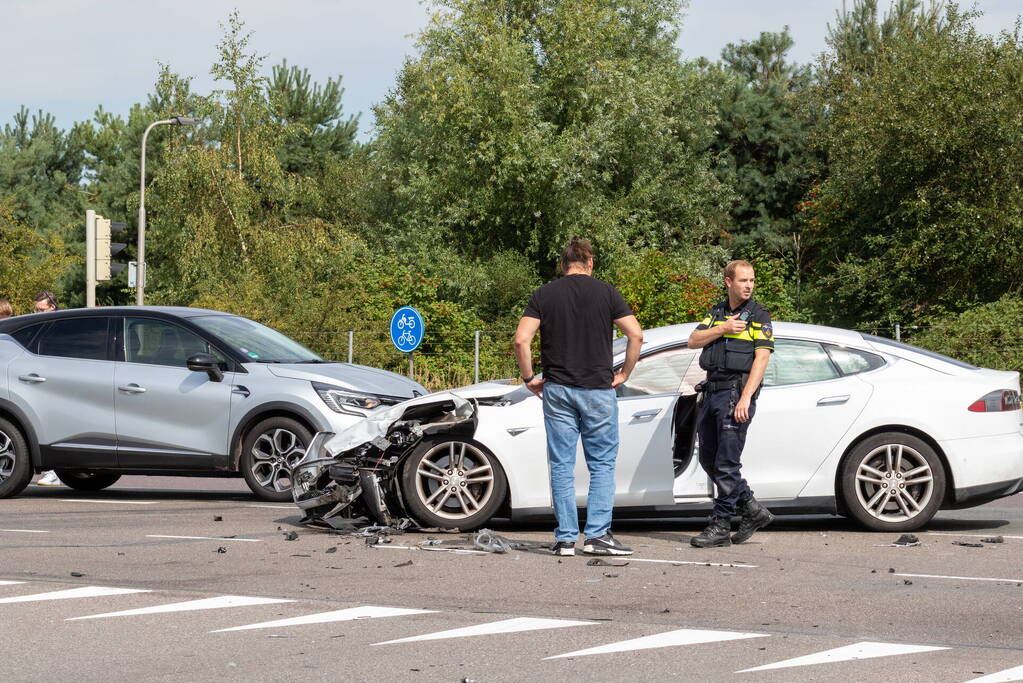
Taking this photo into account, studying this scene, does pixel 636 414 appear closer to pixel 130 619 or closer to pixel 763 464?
pixel 763 464

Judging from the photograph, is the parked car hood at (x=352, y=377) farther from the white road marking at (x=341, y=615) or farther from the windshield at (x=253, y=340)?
the white road marking at (x=341, y=615)

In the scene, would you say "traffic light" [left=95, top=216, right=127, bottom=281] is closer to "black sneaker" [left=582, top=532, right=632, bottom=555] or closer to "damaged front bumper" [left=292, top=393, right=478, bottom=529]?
"damaged front bumper" [left=292, top=393, right=478, bottom=529]

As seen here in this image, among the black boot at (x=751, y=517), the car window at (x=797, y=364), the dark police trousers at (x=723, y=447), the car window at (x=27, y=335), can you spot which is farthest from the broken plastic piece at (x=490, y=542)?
the car window at (x=27, y=335)

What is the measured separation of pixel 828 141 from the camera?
127ft

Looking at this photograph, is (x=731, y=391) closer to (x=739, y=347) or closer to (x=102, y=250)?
(x=739, y=347)

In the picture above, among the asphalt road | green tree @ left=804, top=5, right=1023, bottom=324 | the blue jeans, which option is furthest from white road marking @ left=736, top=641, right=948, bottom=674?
green tree @ left=804, top=5, right=1023, bottom=324

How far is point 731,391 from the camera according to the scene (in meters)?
8.69

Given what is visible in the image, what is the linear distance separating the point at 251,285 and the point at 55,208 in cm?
2864

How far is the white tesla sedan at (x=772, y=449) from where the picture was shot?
30.3 ft

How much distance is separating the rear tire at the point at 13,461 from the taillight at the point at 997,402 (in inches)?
307

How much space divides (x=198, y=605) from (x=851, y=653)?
3168mm

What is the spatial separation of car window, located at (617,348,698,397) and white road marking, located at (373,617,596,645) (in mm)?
3098

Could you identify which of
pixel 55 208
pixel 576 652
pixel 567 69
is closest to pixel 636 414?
pixel 576 652

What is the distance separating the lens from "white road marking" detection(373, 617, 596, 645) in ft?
20.1
